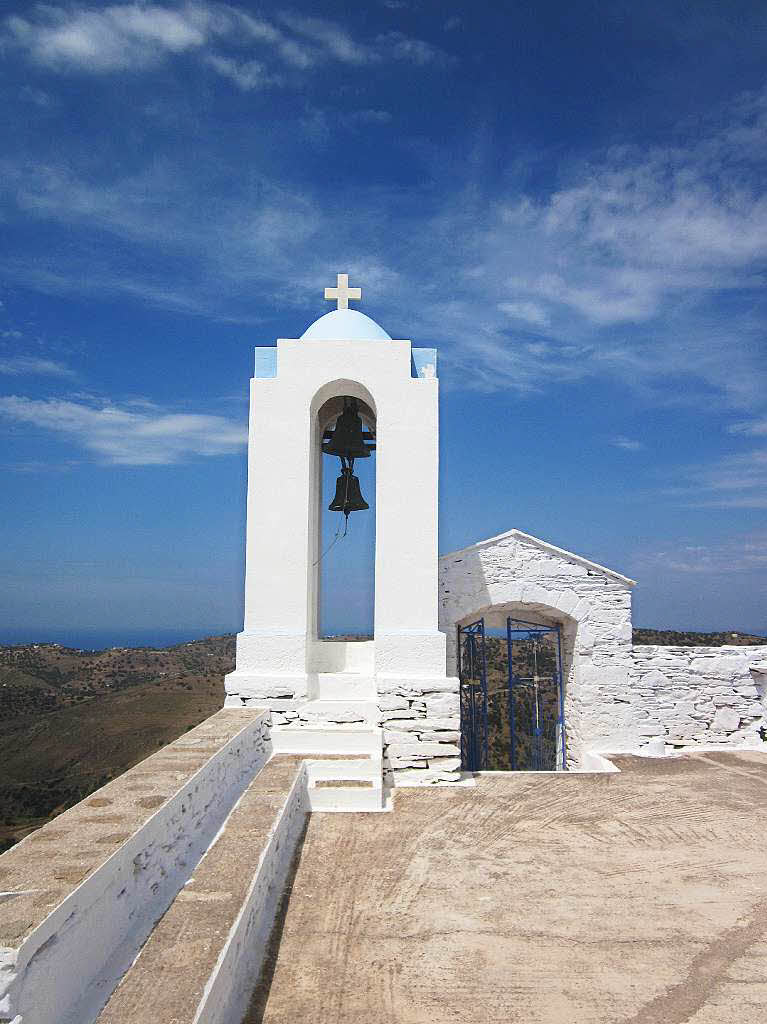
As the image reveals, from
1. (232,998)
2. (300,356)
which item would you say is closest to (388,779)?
(232,998)

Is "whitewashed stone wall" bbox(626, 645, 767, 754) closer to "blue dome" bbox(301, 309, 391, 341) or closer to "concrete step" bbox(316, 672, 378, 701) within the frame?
"concrete step" bbox(316, 672, 378, 701)

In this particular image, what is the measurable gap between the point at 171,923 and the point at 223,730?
296 centimetres

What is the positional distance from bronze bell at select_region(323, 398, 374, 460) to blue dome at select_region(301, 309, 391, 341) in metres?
0.94

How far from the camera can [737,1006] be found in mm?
3213

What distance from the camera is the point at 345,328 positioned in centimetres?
853

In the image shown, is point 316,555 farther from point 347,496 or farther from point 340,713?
point 340,713

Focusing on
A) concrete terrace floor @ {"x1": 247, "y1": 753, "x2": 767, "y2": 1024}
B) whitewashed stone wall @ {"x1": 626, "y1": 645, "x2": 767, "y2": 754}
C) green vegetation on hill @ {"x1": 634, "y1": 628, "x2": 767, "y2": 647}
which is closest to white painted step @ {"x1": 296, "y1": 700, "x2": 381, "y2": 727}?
concrete terrace floor @ {"x1": 247, "y1": 753, "x2": 767, "y2": 1024}

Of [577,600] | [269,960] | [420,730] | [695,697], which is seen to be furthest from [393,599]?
[695,697]

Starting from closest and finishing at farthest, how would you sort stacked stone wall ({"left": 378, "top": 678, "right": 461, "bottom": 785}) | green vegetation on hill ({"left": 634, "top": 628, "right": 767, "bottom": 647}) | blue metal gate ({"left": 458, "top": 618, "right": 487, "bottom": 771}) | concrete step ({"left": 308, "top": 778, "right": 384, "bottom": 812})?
1. concrete step ({"left": 308, "top": 778, "right": 384, "bottom": 812})
2. stacked stone wall ({"left": 378, "top": 678, "right": 461, "bottom": 785})
3. blue metal gate ({"left": 458, "top": 618, "right": 487, "bottom": 771})
4. green vegetation on hill ({"left": 634, "top": 628, "right": 767, "bottom": 647})

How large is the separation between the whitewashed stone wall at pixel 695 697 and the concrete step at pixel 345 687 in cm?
357

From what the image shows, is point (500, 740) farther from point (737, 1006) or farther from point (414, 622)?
point (737, 1006)

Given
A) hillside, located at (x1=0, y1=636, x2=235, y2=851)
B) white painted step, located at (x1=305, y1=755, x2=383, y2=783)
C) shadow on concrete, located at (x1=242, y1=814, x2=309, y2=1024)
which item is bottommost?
hillside, located at (x1=0, y1=636, x2=235, y2=851)

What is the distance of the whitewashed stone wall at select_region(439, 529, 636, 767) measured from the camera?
943 cm

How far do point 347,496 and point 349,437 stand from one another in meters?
0.75
